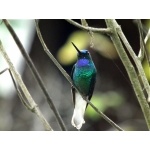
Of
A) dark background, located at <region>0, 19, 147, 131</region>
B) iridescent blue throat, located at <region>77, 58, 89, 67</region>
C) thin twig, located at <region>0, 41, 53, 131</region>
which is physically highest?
thin twig, located at <region>0, 41, 53, 131</region>

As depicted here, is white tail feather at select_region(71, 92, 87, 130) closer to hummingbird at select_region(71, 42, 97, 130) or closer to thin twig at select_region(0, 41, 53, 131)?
hummingbird at select_region(71, 42, 97, 130)

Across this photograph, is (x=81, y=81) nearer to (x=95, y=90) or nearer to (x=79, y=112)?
(x=79, y=112)

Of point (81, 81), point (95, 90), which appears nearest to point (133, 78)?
point (81, 81)

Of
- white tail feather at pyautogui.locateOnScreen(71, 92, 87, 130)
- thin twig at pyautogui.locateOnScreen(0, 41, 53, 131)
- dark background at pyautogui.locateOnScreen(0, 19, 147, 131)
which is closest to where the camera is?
thin twig at pyautogui.locateOnScreen(0, 41, 53, 131)

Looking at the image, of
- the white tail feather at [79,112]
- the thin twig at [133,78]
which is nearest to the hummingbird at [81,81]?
the white tail feather at [79,112]

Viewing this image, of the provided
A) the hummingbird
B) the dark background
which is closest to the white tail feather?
the hummingbird

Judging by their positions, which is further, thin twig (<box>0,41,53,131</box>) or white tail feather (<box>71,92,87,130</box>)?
white tail feather (<box>71,92,87,130</box>)
